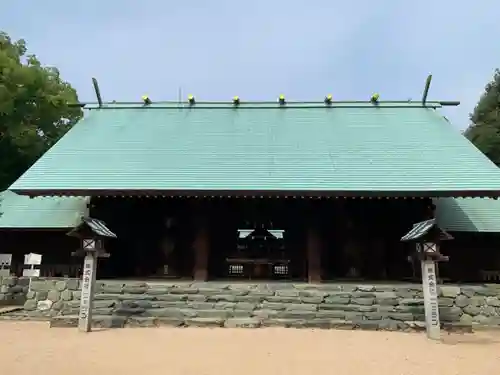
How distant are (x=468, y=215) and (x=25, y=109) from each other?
18639mm

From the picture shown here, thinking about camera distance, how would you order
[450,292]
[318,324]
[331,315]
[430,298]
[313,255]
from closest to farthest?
[430,298] < [318,324] < [331,315] < [450,292] < [313,255]

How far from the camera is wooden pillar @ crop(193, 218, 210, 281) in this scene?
10.8 meters

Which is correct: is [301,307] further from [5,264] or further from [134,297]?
[5,264]

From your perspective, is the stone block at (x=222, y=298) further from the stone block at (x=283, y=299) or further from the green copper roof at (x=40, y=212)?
the green copper roof at (x=40, y=212)

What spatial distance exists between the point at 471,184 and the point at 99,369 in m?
9.50

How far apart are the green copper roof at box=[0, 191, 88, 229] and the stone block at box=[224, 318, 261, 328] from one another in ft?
20.1

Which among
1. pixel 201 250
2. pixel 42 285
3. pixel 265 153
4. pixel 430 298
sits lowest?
pixel 430 298

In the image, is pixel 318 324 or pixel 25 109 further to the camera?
pixel 25 109

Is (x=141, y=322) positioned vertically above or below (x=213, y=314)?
below

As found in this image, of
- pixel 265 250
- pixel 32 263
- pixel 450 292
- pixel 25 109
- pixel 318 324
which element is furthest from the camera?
pixel 25 109

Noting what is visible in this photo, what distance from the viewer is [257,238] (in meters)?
12.4

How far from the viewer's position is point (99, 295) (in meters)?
9.85

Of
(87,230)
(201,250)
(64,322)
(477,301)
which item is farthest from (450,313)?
(64,322)

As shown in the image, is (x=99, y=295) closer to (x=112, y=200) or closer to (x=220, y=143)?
(x=112, y=200)
